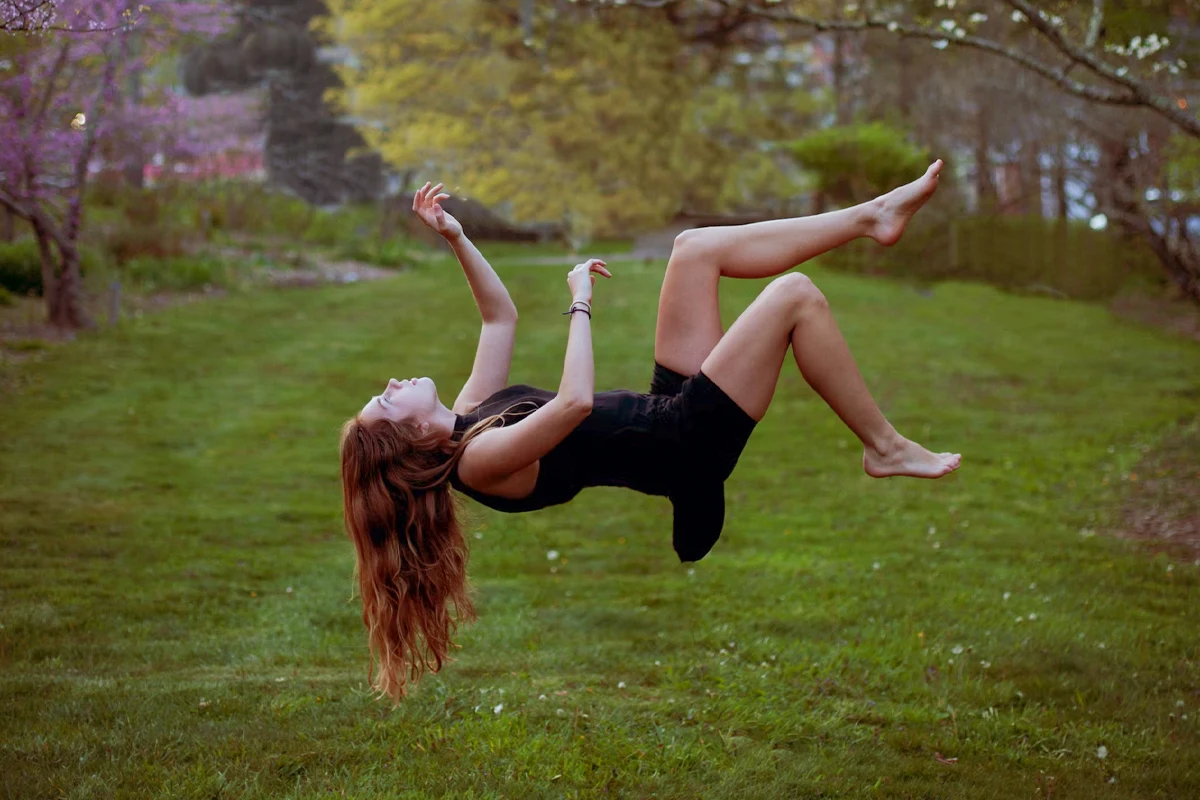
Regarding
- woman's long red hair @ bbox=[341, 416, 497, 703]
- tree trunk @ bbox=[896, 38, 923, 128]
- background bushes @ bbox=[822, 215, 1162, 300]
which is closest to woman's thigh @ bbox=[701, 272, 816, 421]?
woman's long red hair @ bbox=[341, 416, 497, 703]

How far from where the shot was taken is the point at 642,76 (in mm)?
18656

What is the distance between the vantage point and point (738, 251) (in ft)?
9.55

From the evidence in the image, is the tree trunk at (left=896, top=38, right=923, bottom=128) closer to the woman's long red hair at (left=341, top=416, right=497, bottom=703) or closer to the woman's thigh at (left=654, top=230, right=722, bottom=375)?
the woman's thigh at (left=654, top=230, right=722, bottom=375)

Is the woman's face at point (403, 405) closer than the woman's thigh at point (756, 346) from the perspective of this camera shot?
No

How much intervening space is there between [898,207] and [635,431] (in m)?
0.89

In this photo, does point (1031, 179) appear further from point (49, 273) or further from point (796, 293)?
point (796, 293)

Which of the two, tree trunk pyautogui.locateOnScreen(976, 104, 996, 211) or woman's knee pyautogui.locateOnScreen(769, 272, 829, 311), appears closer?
woman's knee pyautogui.locateOnScreen(769, 272, 829, 311)

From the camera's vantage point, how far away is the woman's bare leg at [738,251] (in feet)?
9.37

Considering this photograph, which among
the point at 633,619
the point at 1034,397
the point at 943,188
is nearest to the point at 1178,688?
the point at 633,619

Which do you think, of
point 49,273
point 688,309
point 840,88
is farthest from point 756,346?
point 840,88

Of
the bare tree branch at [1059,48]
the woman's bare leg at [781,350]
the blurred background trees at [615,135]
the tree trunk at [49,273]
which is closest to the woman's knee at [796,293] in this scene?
the woman's bare leg at [781,350]

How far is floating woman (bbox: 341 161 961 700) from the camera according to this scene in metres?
2.79

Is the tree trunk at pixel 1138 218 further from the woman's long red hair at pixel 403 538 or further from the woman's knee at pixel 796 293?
the woman's long red hair at pixel 403 538

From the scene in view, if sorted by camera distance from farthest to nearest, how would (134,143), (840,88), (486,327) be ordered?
(840,88) < (134,143) < (486,327)
